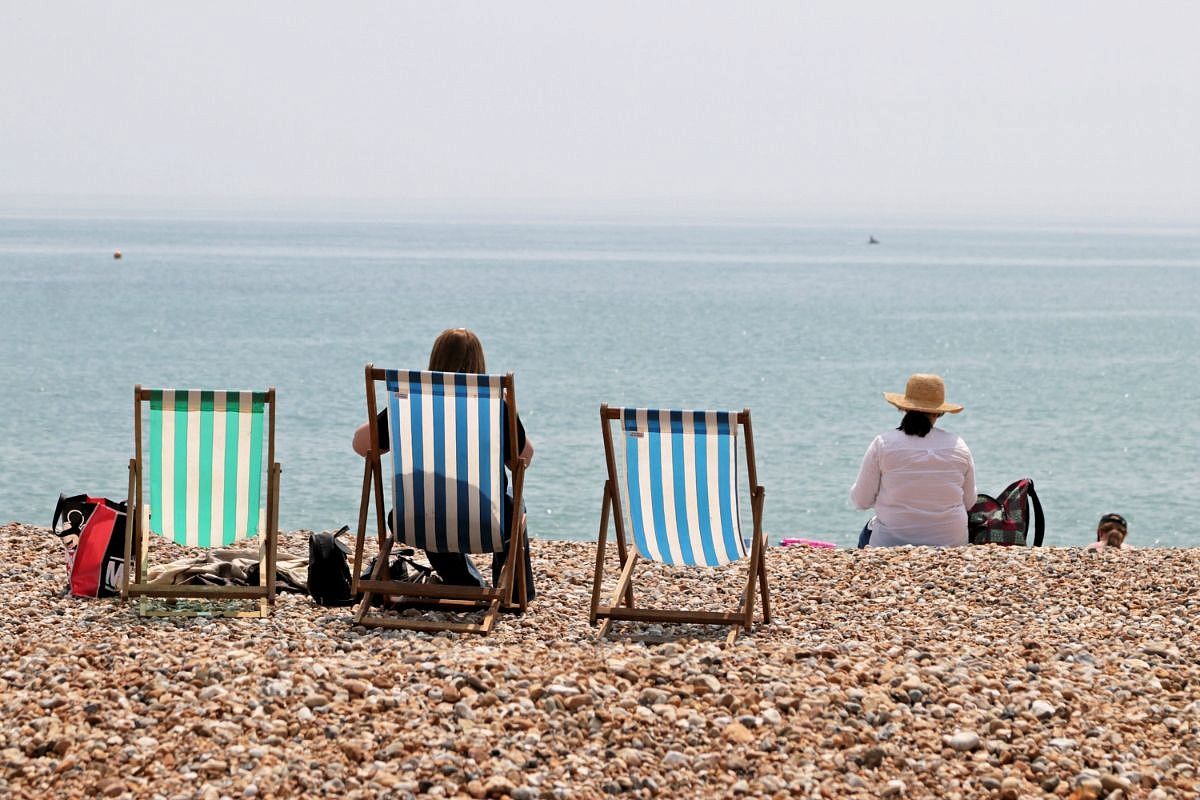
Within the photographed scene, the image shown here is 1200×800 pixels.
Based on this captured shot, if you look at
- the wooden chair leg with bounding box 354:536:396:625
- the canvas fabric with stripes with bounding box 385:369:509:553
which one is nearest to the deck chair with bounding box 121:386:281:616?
the wooden chair leg with bounding box 354:536:396:625

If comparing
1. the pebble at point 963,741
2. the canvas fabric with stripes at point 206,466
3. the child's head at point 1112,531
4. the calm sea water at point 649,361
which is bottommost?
the calm sea water at point 649,361

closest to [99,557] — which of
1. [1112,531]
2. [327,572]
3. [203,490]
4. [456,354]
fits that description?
[203,490]

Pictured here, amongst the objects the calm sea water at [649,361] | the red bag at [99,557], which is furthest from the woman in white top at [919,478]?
the calm sea water at [649,361]

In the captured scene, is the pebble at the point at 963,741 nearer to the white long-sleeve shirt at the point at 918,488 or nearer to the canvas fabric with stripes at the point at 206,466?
the canvas fabric with stripes at the point at 206,466

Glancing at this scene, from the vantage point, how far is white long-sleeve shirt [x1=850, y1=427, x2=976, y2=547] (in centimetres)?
677

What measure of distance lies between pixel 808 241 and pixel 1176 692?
14003 cm

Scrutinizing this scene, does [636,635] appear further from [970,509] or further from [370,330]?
[370,330]

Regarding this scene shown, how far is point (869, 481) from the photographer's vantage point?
6.90m

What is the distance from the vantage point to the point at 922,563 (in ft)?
20.5

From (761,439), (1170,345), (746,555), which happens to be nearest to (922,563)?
(746,555)

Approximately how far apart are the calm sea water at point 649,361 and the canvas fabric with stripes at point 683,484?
7.64 m

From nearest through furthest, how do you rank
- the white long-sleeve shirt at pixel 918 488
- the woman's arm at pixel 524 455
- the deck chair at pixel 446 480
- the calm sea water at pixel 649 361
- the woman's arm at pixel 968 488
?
the deck chair at pixel 446 480, the woman's arm at pixel 524 455, the white long-sleeve shirt at pixel 918 488, the woman's arm at pixel 968 488, the calm sea water at pixel 649 361

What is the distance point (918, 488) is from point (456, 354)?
2584mm

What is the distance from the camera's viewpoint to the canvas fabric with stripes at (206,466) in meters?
5.26
